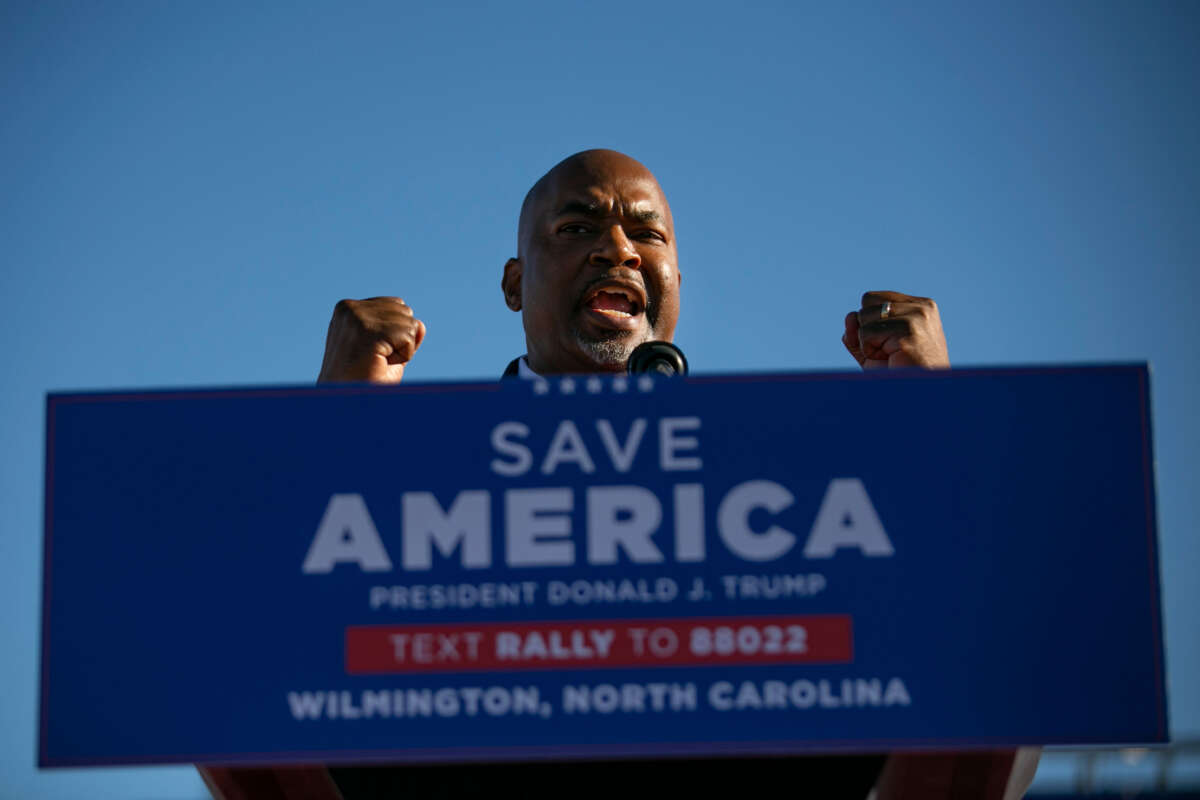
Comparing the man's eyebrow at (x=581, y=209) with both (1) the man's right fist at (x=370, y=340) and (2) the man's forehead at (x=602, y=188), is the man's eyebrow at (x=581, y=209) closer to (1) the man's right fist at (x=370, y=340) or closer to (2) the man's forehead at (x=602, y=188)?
(2) the man's forehead at (x=602, y=188)

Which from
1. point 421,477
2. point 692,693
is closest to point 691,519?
point 692,693

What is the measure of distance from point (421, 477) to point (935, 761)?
82 cm

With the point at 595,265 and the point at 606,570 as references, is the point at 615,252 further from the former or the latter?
the point at 606,570

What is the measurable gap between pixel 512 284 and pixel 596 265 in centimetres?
59

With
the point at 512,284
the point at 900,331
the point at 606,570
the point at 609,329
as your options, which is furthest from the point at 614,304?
the point at 606,570

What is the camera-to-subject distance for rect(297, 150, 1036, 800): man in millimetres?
2242

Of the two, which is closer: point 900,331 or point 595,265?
point 900,331

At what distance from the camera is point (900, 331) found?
8.19 ft

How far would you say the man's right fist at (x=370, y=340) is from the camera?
2.59m

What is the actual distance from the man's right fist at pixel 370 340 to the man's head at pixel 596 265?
717 millimetres

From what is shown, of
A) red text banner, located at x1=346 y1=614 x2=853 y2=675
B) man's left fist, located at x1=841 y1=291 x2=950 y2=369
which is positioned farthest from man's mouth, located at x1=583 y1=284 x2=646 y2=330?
red text banner, located at x1=346 y1=614 x2=853 y2=675

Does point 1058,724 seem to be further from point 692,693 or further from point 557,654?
point 557,654

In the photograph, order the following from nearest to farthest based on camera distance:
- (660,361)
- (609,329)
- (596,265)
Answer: (660,361) → (609,329) → (596,265)

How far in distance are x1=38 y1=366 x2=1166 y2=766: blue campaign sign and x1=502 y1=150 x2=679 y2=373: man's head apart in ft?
5.44
